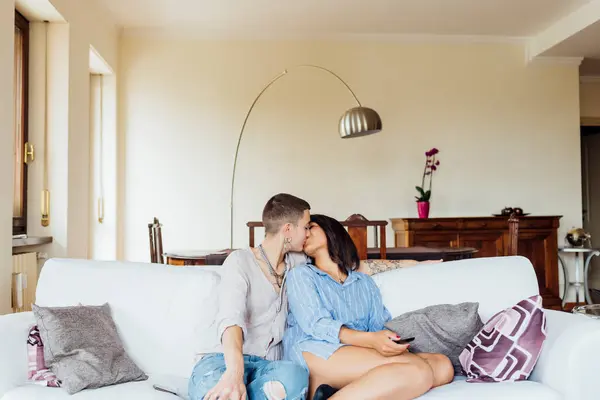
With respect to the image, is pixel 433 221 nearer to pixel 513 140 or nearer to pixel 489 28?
pixel 513 140

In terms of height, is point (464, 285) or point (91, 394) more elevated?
point (464, 285)

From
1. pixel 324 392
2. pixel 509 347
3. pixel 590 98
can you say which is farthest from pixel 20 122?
pixel 590 98

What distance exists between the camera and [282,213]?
2301 millimetres

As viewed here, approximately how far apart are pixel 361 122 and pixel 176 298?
98.9 inches

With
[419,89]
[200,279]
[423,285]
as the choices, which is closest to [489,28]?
[419,89]

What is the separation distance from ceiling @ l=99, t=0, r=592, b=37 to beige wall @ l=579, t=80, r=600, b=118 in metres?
1.43

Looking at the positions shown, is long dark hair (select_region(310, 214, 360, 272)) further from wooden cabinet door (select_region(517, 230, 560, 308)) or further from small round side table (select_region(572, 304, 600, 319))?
wooden cabinet door (select_region(517, 230, 560, 308))

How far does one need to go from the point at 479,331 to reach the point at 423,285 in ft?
0.97

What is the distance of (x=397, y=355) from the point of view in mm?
2053

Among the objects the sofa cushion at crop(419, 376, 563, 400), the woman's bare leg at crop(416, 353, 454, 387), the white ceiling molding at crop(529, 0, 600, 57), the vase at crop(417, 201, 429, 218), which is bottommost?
the sofa cushion at crop(419, 376, 563, 400)

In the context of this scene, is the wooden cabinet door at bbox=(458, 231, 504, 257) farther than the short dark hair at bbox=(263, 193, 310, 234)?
Yes

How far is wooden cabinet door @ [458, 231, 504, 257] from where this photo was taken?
5.77m

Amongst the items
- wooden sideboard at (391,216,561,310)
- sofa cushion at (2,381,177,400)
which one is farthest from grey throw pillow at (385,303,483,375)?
wooden sideboard at (391,216,561,310)

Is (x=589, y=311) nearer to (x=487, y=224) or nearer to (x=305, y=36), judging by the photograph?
(x=487, y=224)
